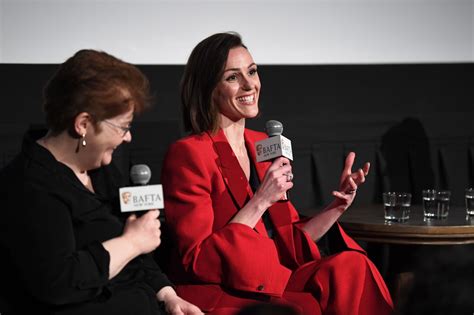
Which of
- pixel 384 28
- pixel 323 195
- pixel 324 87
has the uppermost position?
pixel 384 28

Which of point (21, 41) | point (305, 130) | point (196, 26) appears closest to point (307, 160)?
point (305, 130)

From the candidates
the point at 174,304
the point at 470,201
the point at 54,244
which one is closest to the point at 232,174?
the point at 174,304

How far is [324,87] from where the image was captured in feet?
13.1

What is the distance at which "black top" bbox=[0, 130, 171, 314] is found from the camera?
1653 mm

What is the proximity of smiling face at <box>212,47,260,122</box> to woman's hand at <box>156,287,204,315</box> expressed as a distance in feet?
2.44

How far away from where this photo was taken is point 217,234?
7.38ft

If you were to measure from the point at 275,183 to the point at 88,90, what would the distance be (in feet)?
2.30

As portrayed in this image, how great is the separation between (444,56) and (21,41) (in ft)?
7.86

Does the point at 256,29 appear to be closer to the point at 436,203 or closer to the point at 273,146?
the point at 436,203

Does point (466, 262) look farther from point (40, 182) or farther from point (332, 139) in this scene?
point (332, 139)

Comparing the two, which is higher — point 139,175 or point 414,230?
point 139,175

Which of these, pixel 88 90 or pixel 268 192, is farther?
pixel 268 192

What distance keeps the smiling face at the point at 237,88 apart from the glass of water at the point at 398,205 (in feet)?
2.31

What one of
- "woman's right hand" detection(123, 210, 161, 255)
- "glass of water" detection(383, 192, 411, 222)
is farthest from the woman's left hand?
"woman's right hand" detection(123, 210, 161, 255)
